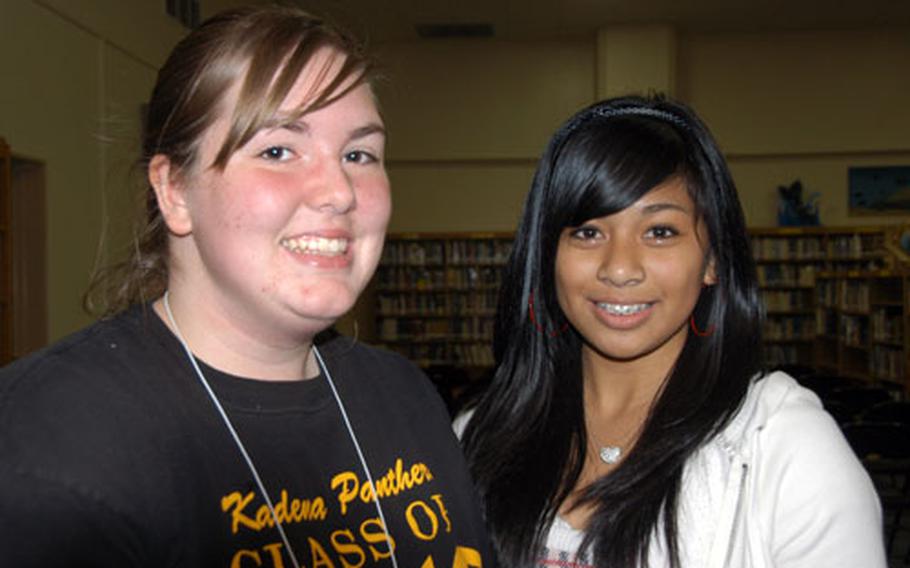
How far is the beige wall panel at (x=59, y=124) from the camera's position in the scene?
15.7 ft

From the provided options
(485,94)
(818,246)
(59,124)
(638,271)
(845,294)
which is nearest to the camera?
(638,271)

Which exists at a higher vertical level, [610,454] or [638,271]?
[638,271]

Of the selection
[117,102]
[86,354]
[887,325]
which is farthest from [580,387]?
[887,325]

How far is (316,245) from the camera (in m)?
1.04

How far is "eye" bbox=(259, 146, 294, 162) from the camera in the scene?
40.1 inches

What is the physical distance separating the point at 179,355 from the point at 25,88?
15.4 feet

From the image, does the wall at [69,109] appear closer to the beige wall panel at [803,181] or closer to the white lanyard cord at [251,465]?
the white lanyard cord at [251,465]

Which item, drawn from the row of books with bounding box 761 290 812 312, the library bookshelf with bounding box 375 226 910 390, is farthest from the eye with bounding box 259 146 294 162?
the row of books with bounding box 761 290 812 312

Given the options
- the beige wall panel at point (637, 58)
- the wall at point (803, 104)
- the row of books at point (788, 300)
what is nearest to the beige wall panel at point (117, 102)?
the beige wall panel at point (637, 58)

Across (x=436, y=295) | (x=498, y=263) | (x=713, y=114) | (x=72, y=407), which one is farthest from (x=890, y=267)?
(x=72, y=407)

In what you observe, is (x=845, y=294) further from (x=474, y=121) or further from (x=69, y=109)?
(x=69, y=109)

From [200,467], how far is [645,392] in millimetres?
1026

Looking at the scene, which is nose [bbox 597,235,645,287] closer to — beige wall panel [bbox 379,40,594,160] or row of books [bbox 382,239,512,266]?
row of books [bbox 382,239,512,266]

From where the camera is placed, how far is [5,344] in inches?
184
